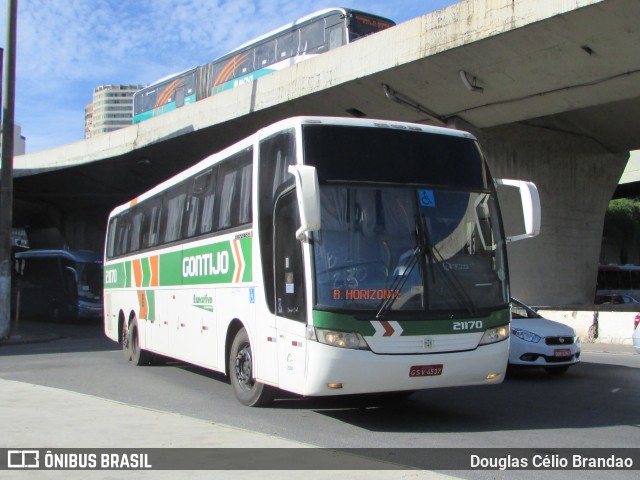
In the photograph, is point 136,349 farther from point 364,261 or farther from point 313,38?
point 313,38

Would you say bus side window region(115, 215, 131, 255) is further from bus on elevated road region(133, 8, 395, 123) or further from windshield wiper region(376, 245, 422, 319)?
bus on elevated road region(133, 8, 395, 123)

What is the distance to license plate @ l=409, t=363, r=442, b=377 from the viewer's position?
7.54 m

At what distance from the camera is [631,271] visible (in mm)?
44406

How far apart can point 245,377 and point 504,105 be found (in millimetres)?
14501

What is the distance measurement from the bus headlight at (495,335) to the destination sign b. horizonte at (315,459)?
1.44 meters

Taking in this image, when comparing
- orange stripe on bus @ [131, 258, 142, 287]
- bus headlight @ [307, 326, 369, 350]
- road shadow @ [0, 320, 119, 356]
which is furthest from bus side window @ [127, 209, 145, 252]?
bus headlight @ [307, 326, 369, 350]

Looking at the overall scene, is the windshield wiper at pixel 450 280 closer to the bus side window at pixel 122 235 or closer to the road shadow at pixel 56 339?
the bus side window at pixel 122 235

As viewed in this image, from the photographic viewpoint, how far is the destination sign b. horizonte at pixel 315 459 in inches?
231

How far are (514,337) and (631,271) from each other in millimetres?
36279

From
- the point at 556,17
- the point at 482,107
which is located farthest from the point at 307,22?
the point at 556,17

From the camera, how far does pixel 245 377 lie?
9320mm

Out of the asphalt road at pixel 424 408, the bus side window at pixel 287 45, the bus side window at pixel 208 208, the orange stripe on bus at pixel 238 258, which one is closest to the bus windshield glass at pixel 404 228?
the asphalt road at pixel 424 408

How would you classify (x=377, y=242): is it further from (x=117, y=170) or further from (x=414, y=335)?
(x=117, y=170)

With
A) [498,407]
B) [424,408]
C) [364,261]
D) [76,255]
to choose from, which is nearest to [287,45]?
[76,255]
